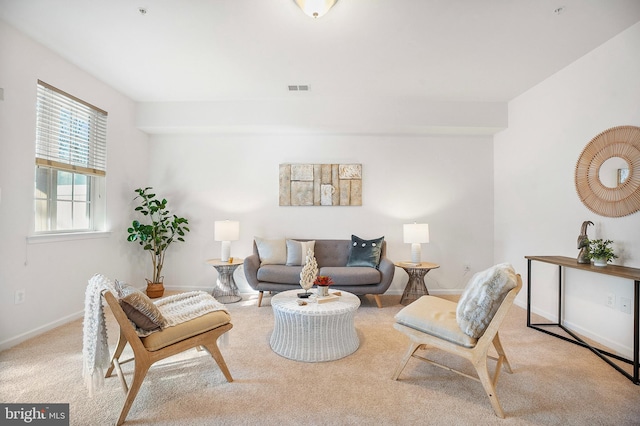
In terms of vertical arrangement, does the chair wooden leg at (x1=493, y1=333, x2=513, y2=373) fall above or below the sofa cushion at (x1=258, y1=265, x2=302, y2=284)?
below

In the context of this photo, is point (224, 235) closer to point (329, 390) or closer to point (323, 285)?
point (323, 285)

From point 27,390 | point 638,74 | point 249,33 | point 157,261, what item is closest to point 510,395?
point 638,74

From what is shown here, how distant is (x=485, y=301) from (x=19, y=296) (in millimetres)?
3843

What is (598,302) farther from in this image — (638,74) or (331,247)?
(331,247)

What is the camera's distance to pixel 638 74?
241 centimetres

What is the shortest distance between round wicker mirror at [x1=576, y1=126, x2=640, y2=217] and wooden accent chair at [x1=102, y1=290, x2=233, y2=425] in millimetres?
3481

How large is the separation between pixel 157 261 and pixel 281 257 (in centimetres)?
204

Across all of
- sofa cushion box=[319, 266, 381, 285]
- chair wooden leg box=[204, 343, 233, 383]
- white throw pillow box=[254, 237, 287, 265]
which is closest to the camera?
chair wooden leg box=[204, 343, 233, 383]

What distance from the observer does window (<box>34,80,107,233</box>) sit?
2.88m

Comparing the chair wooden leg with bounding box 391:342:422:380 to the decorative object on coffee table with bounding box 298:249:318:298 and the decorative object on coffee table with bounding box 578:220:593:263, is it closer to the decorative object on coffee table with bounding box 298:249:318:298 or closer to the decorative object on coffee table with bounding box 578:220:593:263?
the decorative object on coffee table with bounding box 298:249:318:298

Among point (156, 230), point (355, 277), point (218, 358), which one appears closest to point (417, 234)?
point (355, 277)

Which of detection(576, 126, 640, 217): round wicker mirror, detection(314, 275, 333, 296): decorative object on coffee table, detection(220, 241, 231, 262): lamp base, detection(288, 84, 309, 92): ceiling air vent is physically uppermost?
detection(288, 84, 309, 92): ceiling air vent

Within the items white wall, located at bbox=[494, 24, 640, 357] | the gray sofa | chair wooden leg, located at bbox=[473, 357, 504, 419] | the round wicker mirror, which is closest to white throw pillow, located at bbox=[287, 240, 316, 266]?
the gray sofa

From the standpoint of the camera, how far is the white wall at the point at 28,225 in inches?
97.3
